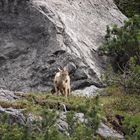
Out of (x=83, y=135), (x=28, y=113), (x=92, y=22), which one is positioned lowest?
(x=92, y=22)

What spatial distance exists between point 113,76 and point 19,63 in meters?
3.52

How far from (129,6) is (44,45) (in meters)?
10.7

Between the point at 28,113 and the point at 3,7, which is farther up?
the point at 28,113

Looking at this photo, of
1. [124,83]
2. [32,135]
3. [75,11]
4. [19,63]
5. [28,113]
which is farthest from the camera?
[75,11]

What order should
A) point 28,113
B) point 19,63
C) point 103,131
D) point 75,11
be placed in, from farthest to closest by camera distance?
point 75,11 < point 19,63 < point 103,131 < point 28,113

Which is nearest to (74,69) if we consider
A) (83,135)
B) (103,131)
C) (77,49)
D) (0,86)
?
(77,49)

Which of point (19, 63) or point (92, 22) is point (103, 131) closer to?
point (19, 63)

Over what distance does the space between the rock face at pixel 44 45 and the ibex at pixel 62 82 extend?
4.52ft

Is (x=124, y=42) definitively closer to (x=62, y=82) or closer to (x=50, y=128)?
(x=62, y=82)

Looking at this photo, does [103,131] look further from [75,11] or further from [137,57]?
[75,11]

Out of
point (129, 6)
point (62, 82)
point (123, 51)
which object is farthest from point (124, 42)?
point (129, 6)

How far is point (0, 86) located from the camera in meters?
24.8

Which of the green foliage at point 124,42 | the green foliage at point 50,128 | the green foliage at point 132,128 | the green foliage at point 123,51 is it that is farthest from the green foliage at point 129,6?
the green foliage at point 50,128

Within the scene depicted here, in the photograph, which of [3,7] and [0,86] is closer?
[0,86]
